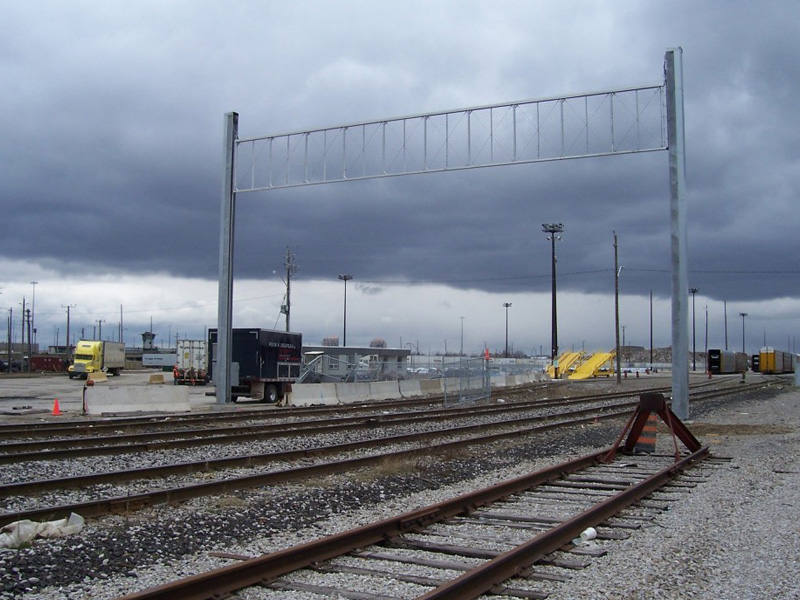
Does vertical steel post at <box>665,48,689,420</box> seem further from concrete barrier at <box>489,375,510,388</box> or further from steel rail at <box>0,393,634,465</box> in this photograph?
concrete barrier at <box>489,375,510,388</box>

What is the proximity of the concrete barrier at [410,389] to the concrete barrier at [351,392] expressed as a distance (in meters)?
3.56

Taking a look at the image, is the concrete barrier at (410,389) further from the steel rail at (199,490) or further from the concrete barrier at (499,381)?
the steel rail at (199,490)

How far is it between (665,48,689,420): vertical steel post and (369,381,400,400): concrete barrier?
52.3 feet

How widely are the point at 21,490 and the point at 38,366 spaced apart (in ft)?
344

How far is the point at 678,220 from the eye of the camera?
24344 millimetres

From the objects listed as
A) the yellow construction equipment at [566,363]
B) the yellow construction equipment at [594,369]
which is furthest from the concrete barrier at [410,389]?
the yellow construction equipment at [594,369]

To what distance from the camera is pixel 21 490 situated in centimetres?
1089

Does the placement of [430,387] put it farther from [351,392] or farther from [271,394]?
A: [271,394]

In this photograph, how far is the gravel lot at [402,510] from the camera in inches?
266

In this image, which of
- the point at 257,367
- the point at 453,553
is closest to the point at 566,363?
the point at 257,367

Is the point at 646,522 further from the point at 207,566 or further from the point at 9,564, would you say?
the point at 9,564

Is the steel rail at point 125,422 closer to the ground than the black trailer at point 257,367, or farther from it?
closer to the ground

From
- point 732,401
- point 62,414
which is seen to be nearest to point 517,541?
point 62,414

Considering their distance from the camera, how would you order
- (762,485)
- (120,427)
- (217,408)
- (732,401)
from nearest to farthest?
(762,485) < (120,427) < (217,408) < (732,401)
